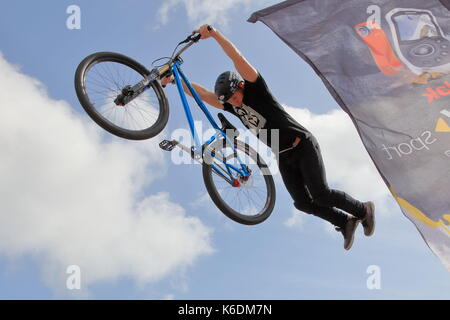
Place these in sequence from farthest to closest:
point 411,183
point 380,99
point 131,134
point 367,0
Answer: point 367,0 < point 380,99 < point 411,183 < point 131,134

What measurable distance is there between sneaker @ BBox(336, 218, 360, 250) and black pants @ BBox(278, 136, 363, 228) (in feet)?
0.20

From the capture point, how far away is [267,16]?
6117 mm

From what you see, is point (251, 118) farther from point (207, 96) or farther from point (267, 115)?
point (207, 96)

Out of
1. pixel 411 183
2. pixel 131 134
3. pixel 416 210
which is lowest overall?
pixel 416 210

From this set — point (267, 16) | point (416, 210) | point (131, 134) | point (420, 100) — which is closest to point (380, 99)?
point (420, 100)

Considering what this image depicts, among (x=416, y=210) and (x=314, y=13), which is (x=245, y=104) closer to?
(x=314, y=13)

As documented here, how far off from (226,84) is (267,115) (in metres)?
0.60

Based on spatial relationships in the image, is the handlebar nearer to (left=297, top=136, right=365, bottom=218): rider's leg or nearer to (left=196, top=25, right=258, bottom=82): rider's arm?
(left=196, top=25, right=258, bottom=82): rider's arm

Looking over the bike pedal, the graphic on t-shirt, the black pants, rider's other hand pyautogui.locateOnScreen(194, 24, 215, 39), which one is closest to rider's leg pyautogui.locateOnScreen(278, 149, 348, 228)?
the black pants

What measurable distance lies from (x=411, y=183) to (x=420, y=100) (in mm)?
1039

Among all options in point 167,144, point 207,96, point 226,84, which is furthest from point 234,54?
point 167,144

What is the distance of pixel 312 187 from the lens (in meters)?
5.11

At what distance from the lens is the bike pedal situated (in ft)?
16.6

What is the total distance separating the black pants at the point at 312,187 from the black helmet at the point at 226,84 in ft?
3.18
